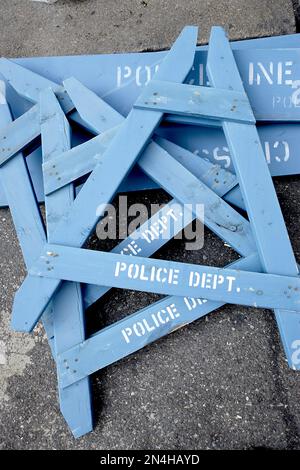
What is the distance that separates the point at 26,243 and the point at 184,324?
0.71 meters

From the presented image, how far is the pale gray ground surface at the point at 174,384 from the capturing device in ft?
6.34

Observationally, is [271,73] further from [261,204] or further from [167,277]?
[167,277]

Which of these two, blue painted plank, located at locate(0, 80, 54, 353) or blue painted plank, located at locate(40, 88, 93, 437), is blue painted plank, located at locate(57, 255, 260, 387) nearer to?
blue painted plank, located at locate(40, 88, 93, 437)

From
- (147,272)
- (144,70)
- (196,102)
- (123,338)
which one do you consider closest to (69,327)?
(123,338)

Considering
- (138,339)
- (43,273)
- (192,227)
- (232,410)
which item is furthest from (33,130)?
(232,410)

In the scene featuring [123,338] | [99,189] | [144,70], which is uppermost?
[144,70]

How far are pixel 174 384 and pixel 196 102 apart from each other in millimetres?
1117

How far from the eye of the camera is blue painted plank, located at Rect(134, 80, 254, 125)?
193cm

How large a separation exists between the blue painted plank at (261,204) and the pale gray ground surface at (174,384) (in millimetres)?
195

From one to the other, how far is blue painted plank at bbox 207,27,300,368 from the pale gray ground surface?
0.64 feet

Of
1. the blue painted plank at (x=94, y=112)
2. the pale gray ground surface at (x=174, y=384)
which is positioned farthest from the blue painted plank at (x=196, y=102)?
the pale gray ground surface at (x=174, y=384)

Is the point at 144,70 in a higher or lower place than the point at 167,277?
higher

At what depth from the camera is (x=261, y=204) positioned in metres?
1.89

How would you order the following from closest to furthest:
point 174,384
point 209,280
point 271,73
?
point 209,280, point 174,384, point 271,73
